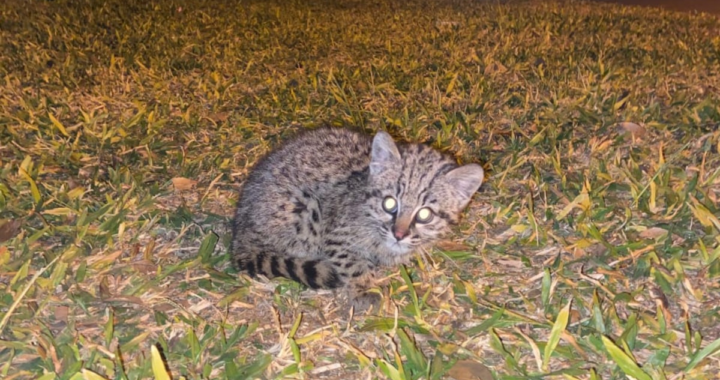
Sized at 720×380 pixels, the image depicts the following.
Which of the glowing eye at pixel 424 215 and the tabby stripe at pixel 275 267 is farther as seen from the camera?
the glowing eye at pixel 424 215

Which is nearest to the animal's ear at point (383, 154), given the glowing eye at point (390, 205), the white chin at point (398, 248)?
the glowing eye at point (390, 205)

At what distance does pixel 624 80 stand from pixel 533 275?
4359 millimetres

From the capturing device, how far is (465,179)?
13.0 ft

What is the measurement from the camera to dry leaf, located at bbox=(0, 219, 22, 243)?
13.4 ft

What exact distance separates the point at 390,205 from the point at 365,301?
2.19 feet

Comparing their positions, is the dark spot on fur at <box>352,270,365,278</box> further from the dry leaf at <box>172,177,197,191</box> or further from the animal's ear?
the dry leaf at <box>172,177,197,191</box>

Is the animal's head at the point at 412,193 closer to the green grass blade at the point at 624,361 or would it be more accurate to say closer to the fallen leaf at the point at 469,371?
the fallen leaf at the point at 469,371

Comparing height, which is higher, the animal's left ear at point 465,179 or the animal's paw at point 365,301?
the animal's left ear at point 465,179

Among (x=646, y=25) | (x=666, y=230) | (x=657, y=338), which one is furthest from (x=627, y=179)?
(x=646, y=25)

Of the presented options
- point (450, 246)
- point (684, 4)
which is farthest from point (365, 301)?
point (684, 4)

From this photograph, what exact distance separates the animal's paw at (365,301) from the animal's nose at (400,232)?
0.38 meters

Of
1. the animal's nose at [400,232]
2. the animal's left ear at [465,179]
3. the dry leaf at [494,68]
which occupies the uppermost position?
the dry leaf at [494,68]

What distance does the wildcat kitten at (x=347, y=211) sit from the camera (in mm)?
3918

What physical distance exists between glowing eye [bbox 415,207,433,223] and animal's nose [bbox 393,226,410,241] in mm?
126
